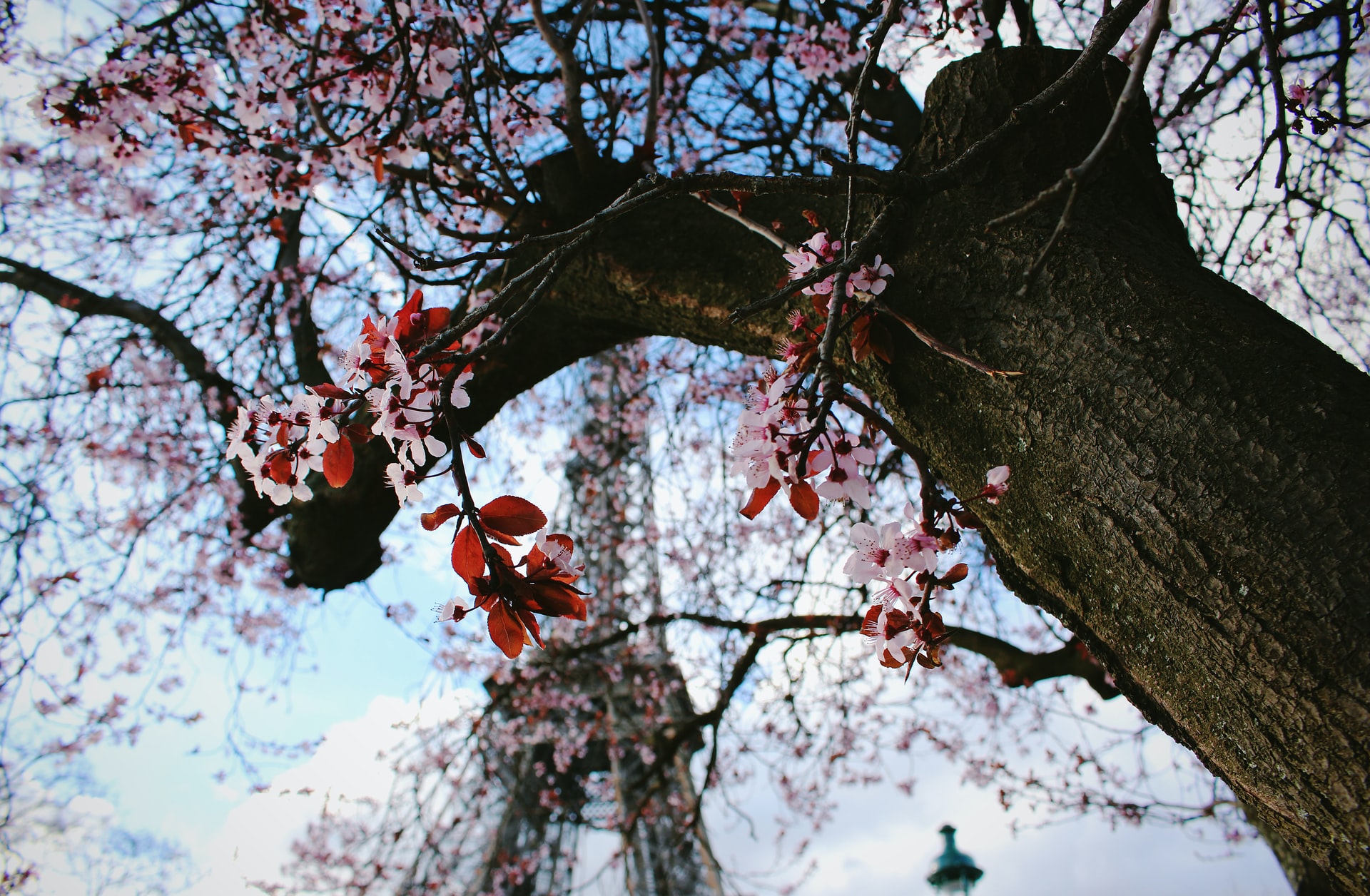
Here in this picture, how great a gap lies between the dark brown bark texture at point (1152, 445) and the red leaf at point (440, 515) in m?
0.69

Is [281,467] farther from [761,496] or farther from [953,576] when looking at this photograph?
[953,576]

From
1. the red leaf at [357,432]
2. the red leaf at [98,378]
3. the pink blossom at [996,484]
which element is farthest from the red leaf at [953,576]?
the red leaf at [98,378]

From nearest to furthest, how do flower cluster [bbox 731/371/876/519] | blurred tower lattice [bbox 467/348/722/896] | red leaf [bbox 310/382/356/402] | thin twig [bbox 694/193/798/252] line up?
flower cluster [bbox 731/371/876/519]
red leaf [bbox 310/382/356/402]
thin twig [bbox 694/193/798/252]
blurred tower lattice [bbox 467/348/722/896]

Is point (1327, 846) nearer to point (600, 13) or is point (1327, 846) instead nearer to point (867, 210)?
point (867, 210)

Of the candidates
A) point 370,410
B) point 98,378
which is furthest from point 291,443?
point 98,378

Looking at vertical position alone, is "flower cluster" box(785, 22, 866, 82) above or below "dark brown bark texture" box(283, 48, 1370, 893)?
above

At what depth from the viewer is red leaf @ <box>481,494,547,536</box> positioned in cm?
89

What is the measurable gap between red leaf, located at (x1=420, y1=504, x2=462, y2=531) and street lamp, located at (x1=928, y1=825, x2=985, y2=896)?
14.4 feet

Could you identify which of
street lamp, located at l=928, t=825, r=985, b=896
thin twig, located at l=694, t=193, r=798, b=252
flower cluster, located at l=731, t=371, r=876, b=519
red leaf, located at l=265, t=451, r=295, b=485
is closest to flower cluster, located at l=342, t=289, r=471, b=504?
red leaf, located at l=265, t=451, r=295, b=485

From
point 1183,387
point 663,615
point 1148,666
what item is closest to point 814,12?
point 663,615

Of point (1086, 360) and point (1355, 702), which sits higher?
point (1086, 360)

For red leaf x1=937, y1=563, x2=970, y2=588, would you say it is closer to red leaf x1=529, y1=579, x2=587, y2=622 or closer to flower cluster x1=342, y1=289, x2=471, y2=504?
red leaf x1=529, y1=579, x2=587, y2=622

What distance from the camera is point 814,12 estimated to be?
3469mm

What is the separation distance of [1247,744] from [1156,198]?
3.02 ft
